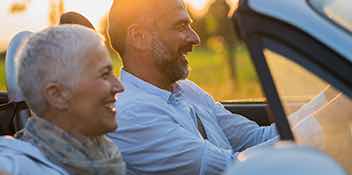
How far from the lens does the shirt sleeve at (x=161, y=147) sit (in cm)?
340

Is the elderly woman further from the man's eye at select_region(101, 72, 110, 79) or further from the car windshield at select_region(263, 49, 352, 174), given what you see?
the car windshield at select_region(263, 49, 352, 174)

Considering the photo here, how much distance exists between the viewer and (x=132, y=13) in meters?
3.81

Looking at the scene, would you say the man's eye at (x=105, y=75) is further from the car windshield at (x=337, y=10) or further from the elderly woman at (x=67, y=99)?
the car windshield at (x=337, y=10)

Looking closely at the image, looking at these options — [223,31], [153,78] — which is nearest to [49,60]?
[153,78]

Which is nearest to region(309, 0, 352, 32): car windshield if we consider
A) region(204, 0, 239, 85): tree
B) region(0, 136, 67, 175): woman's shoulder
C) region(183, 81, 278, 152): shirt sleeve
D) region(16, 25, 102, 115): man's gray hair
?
region(16, 25, 102, 115): man's gray hair

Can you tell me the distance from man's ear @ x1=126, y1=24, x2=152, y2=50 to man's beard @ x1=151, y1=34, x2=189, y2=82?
1.1 inches

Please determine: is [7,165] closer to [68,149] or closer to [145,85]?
[68,149]

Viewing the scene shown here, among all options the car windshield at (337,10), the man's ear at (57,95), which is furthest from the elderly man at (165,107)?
the car windshield at (337,10)

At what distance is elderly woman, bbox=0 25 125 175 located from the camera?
9.23ft

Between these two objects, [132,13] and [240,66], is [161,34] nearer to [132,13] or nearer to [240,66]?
[132,13]

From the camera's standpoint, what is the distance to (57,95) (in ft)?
9.37

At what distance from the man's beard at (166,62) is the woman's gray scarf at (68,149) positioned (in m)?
0.88

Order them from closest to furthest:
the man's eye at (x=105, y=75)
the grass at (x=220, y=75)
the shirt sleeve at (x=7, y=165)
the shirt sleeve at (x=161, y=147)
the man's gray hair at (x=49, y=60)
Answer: the shirt sleeve at (x=7, y=165)
the man's gray hair at (x=49, y=60)
the man's eye at (x=105, y=75)
the shirt sleeve at (x=161, y=147)
the grass at (x=220, y=75)

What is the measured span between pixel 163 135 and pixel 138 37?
1.67 ft
